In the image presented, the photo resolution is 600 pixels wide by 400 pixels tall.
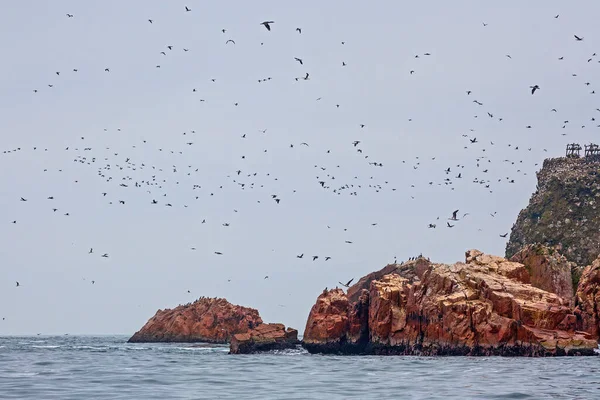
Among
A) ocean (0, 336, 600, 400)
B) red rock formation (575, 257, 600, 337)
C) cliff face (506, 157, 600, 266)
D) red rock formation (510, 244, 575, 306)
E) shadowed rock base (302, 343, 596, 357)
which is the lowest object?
ocean (0, 336, 600, 400)

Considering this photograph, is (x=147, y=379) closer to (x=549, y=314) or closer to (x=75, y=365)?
(x=75, y=365)

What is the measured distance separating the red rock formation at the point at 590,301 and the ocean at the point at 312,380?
30.0m

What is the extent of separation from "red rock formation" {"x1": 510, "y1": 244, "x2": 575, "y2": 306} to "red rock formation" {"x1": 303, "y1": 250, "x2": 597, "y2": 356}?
9.88ft

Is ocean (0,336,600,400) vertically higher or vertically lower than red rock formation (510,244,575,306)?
lower

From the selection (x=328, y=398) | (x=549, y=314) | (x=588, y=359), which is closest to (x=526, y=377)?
(x=328, y=398)

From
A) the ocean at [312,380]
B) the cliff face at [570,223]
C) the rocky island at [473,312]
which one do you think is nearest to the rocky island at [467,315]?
the rocky island at [473,312]

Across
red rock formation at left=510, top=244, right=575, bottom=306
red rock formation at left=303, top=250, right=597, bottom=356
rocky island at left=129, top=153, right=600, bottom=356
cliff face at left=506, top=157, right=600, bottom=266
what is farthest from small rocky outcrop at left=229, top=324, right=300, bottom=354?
cliff face at left=506, top=157, right=600, bottom=266

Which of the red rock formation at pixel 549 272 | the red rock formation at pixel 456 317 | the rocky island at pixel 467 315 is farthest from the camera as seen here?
the red rock formation at pixel 549 272

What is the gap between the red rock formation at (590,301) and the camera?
11831 cm

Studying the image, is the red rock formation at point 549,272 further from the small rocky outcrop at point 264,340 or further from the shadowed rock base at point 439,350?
the small rocky outcrop at point 264,340

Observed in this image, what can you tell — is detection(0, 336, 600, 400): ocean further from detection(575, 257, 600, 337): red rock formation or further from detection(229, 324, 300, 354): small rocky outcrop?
detection(229, 324, 300, 354): small rocky outcrop

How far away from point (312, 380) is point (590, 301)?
63.2 meters

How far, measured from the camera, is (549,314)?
103m

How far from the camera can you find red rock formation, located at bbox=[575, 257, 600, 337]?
118312 mm
